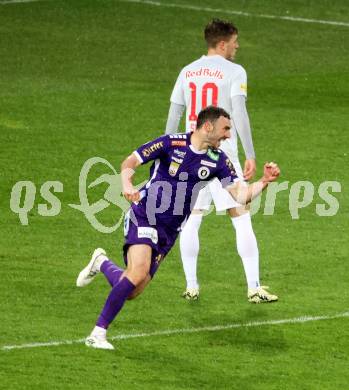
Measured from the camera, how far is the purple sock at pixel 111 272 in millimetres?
14453

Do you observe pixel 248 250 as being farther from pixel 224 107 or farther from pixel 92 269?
pixel 92 269

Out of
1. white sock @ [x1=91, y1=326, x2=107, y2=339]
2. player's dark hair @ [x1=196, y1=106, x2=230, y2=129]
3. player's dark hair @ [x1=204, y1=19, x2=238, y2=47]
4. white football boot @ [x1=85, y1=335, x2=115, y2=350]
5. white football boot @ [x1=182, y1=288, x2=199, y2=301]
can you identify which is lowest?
white football boot @ [x1=85, y1=335, x2=115, y2=350]

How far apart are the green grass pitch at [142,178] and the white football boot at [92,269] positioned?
305mm

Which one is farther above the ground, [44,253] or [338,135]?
[338,135]

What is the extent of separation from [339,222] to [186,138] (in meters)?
4.91

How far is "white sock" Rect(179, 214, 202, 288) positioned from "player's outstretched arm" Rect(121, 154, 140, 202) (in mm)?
1932

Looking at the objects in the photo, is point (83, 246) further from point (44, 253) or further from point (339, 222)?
point (339, 222)

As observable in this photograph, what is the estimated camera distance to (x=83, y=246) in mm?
17828

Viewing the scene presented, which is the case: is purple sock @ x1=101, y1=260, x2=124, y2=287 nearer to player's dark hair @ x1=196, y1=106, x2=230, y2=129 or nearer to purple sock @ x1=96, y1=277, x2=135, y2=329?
purple sock @ x1=96, y1=277, x2=135, y2=329

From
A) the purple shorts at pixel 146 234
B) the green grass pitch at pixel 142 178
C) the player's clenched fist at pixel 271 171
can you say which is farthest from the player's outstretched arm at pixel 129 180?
the green grass pitch at pixel 142 178

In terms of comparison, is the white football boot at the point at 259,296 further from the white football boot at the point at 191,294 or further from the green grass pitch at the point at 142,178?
the white football boot at the point at 191,294

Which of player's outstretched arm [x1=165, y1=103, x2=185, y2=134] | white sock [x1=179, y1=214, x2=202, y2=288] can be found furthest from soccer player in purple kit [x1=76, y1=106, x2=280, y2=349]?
white sock [x1=179, y1=214, x2=202, y2=288]

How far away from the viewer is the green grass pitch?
13875mm

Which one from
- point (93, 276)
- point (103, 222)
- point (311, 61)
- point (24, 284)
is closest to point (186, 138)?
point (93, 276)
